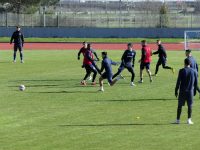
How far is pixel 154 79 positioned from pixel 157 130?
Answer: 49.5ft

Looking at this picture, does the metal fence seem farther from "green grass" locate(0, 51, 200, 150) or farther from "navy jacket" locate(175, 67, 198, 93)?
"navy jacket" locate(175, 67, 198, 93)

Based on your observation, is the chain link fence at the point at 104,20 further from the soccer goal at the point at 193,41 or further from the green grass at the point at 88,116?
the green grass at the point at 88,116

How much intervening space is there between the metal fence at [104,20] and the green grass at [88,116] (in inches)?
1996

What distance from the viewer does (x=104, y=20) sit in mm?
86438

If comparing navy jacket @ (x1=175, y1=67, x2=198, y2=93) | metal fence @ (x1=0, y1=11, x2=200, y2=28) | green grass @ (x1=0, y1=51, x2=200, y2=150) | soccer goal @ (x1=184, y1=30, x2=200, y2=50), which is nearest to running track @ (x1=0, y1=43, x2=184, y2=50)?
soccer goal @ (x1=184, y1=30, x2=200, y2=50)

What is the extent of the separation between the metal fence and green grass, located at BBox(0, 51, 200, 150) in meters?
50.7

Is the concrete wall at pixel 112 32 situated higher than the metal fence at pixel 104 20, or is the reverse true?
the metal fence at pixel 104 20

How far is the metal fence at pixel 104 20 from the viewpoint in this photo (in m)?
84.1

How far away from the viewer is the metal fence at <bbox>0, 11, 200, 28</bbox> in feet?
276

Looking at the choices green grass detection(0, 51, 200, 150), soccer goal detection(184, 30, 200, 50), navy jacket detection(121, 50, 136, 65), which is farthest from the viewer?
soccer goal detection(184, 30, 200, 50)

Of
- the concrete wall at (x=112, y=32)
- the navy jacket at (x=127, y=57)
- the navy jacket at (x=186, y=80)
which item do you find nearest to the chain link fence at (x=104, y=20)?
the concrete wall at (x=112, y=32)

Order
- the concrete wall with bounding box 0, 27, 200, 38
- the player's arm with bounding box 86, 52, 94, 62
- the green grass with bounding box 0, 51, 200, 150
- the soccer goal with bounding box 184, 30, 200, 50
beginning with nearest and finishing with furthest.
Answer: the green grass with bounding box 0, 51, 200, 150 < the player's arm with bounding box 86, 52, 94, 62 < the soccer goal with bounding box 184, 30, 200, 50 < the concrete wall with bounding box 0, 27, 200, 38

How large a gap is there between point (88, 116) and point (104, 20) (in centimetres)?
6677

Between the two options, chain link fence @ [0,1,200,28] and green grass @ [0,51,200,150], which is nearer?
green grass @ [0,51,200,150]
